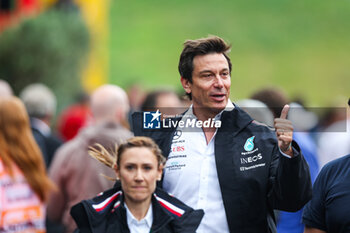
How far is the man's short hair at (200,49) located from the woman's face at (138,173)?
544 millimetres

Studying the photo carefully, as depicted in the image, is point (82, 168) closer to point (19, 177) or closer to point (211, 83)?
point (19, 177)

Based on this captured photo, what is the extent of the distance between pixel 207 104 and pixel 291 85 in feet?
85.1

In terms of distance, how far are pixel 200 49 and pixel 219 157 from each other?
65cm

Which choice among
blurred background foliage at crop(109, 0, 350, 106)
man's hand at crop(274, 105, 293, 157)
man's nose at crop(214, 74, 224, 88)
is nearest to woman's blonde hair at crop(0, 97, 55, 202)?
man's nose at crop(214, 74, 224, 88)

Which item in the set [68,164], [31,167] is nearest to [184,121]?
[31,167]

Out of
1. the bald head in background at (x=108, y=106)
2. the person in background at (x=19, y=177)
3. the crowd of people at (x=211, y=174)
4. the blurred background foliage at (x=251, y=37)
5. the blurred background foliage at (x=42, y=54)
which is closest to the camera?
the crowd of people at (x=211, y=174)

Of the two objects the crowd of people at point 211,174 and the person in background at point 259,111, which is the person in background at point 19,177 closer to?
the crowd of people at point 211,174

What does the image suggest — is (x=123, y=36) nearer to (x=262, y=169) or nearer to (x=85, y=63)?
A: (x=85, y=63)

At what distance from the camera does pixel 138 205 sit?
4027 millimetres

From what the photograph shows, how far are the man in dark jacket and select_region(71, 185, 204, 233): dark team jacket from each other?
8 cm

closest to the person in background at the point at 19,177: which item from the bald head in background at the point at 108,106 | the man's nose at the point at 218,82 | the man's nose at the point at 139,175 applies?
the bald head in background at the point at 108,106

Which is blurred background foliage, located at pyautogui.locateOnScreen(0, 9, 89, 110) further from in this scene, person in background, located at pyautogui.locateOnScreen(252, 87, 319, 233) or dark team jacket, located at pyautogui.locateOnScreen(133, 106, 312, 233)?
dark team jacket, located at pyautogui.locateOnScreen(133, 106, 312, 233)

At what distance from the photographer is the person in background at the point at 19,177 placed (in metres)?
5.00

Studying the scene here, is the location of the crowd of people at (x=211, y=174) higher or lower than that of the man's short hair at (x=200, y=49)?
lower
